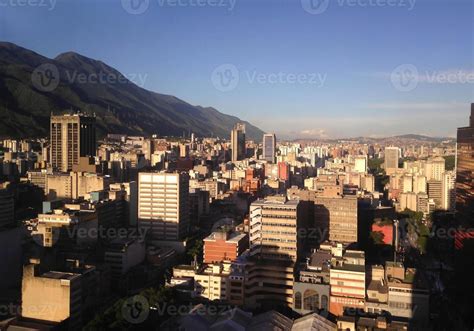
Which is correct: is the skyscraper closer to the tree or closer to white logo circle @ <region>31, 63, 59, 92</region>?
the tree

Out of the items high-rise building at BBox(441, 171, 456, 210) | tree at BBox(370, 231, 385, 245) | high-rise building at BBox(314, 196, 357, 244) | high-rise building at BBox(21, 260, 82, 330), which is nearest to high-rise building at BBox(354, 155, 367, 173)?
high-rise building at BBox(441, 171, 456, 210)

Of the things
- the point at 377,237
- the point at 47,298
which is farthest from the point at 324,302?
the point at 377,237

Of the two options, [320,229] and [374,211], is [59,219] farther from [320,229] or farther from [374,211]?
[374,211]

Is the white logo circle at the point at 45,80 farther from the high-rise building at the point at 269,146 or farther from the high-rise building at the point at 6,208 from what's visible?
the high-rise building at the point at 6,208

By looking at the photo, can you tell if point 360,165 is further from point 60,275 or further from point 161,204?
point 60,275

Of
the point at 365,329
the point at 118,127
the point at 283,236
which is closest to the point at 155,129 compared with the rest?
the point at 118,127

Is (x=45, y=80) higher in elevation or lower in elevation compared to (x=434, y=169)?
higher
